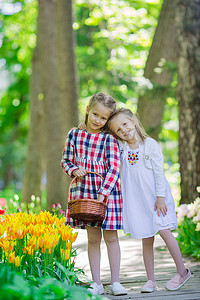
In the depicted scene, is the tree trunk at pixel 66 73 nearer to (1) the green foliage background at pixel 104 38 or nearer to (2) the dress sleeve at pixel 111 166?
(1) the green foliage background at pixel 104 38

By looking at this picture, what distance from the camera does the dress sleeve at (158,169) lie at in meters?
3.35

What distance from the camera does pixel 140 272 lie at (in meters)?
4.19

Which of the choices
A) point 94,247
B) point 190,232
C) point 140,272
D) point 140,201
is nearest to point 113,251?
point 94,247

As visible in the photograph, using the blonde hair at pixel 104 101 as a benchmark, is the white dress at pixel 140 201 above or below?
below

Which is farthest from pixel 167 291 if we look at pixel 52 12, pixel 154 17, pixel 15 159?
pixel 15 159

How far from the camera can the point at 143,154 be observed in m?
3.43

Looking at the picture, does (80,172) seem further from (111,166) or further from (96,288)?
(96,288)

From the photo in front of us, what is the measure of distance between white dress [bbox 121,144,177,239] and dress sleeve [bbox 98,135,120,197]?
150 mm

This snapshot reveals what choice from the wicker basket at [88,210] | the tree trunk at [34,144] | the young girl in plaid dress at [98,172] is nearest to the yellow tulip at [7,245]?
the wicker basket at [88,210]

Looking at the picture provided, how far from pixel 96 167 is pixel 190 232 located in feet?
7.38

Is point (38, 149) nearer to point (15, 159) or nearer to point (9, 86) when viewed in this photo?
point (9, 86)

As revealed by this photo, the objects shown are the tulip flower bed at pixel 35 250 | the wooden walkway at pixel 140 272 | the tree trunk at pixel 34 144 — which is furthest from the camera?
the tree trunk at pixel 34 144

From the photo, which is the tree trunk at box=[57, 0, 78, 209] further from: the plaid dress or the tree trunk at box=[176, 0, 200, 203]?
the plaid dress

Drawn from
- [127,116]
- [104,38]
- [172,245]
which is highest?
[104,38]
